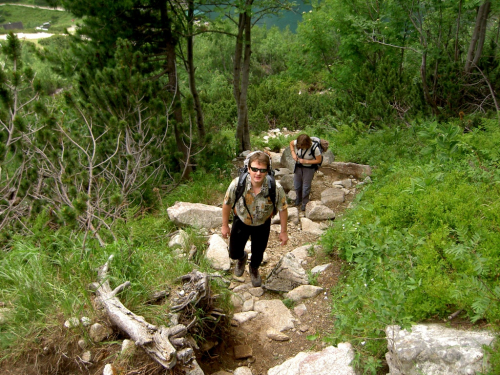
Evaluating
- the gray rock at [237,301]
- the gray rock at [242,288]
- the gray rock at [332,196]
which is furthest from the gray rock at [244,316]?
the gray rock at [332,196]

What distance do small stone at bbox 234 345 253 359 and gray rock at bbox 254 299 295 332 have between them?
40cm

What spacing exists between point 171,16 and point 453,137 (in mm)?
6221

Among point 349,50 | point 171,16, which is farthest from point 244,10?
point 349,50

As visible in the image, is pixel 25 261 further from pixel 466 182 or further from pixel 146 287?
pixel 466 182

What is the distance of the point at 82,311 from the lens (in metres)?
3.15

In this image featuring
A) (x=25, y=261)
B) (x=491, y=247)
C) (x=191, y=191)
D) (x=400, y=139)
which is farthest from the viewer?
(x=400, y=139)

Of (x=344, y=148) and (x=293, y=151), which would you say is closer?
(x=293, y=151)

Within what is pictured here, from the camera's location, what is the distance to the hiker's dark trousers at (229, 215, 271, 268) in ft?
14.7

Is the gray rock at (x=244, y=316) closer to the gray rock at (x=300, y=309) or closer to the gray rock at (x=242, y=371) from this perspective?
the gray rock at (x=300, y=309)

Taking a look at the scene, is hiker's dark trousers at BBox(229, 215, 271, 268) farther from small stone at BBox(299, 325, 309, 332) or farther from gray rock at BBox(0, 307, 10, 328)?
gray rock at BBox(0, 307, 10, 328)

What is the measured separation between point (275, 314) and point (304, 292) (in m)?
0.48

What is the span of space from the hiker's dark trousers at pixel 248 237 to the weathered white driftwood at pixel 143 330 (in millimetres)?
1539

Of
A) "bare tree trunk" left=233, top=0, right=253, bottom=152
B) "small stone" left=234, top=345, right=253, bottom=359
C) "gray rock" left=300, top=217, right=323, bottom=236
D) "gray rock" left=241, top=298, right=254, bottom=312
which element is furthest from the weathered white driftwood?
"bare tree trunk" left=233, top=0, right=253, bottom=152

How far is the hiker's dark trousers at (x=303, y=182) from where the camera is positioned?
690 centimetres
